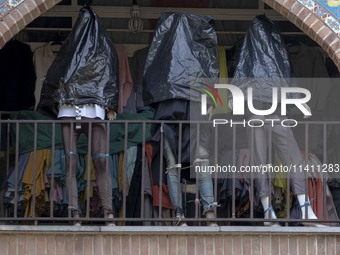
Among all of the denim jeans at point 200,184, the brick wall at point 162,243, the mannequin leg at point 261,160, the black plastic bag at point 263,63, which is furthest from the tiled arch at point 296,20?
the brick wall at point 162,243

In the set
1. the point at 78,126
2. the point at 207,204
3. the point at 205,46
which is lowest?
the point at 207,204

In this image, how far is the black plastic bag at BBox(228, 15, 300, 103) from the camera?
1235 cm

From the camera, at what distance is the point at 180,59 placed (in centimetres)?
1240

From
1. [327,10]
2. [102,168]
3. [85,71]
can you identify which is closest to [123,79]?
[85,71]

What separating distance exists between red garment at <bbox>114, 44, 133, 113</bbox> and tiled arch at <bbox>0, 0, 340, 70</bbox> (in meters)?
1.44

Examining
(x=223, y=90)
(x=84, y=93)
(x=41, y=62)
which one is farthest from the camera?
(x=41, y=62)

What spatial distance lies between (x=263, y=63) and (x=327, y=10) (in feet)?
2.80

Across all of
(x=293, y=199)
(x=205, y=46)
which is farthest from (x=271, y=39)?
(x=293, y=199)

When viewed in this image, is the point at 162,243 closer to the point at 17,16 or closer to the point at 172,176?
the point at 172,176

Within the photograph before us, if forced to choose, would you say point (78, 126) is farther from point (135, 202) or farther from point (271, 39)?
point (271, 39)

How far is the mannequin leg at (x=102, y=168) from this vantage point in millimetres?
12020

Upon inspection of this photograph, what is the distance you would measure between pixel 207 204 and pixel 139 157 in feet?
3.47

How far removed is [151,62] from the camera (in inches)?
495

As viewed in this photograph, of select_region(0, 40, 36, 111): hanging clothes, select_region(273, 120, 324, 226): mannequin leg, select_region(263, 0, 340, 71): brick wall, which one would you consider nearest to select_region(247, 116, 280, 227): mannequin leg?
select_region(273, 120, 324, 226): mannequin leg
